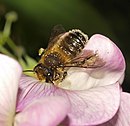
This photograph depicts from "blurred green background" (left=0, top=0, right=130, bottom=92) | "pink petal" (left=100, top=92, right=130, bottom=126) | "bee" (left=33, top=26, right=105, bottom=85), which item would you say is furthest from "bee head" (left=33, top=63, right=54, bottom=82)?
"blurred green background" (left=0, top=0, right=130, bottom=92)

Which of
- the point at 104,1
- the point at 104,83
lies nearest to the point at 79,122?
the point at 104,83

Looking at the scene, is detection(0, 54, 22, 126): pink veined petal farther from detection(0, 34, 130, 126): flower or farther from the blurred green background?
the blurred green background

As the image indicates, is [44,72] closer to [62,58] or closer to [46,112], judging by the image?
[62,58]

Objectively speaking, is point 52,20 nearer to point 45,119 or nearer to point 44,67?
point 44,67

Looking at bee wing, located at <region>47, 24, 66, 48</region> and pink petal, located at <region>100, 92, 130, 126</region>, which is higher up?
bee wing, located at <region>47, 24, 66, 48</region>

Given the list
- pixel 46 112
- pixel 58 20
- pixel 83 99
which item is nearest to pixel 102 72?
pixel 83 99

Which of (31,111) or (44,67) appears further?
(44,67)

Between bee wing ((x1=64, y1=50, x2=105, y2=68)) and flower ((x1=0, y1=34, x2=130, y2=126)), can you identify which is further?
bee wing ((x1=64, y1=50, x2=105, y2=68))
